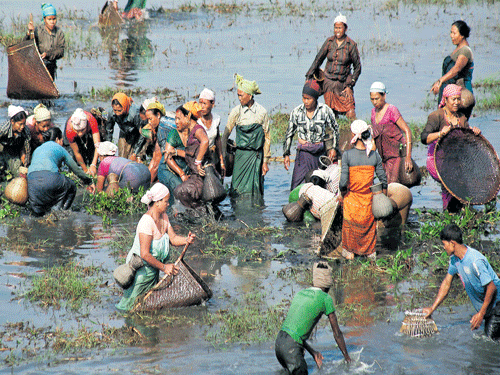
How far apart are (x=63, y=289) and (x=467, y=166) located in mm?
4871

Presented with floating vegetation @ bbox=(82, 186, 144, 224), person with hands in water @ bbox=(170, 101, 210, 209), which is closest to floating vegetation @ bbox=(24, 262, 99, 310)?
floating vegetation @ bbox=(82, 186, 144, 224)

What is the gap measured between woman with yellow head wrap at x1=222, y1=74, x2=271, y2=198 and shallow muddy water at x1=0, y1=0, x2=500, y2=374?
380 mm

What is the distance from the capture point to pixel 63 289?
7.05m

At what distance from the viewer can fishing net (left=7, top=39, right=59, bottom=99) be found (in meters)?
13.0

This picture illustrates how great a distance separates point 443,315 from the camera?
6680 mm

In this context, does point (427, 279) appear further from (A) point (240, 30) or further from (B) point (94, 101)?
(A) point (240, 30)

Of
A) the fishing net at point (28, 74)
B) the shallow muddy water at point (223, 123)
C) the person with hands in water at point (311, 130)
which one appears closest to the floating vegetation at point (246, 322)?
the shallow muddy water at point (223, 123)

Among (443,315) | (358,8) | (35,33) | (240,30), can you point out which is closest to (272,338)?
(443,315)

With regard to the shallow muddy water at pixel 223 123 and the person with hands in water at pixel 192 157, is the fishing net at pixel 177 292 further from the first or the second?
→ the person with hands in water at pixel 192 157

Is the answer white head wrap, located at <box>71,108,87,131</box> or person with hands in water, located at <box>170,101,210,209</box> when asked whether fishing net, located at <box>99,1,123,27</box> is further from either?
person with hands in water, located at <box>170,101,210,209</box>

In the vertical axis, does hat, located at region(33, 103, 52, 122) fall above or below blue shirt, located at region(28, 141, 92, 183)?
above

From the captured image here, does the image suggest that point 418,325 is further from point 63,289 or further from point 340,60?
point 340,60

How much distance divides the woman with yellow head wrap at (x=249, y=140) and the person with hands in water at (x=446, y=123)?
2.54m

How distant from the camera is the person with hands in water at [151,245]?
21.4 feet
